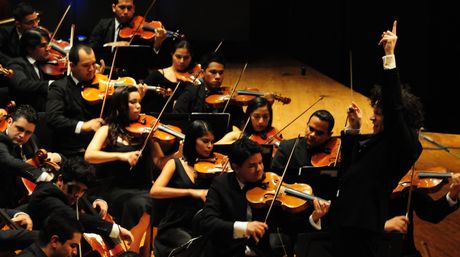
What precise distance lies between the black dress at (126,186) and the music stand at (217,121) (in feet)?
1.23

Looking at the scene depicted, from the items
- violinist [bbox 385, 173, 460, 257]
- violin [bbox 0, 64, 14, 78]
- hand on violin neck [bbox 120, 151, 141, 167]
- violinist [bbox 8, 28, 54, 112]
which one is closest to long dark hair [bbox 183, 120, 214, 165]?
hand on violin neck [bbox 120, 151, 141, 167]

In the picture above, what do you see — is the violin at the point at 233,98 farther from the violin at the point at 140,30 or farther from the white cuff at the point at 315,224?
the white cuff at the point at 315,224


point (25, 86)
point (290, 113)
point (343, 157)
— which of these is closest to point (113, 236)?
point (343, 157)

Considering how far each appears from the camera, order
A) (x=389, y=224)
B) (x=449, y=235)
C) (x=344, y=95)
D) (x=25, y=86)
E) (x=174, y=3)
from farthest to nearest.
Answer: (x=174, y=3), (x=344, y=95), (x=25, y=86), (x=449, y=235), (x=389, y=224)

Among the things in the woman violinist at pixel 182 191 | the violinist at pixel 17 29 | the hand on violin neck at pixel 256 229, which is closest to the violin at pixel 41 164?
the woman violinist at pixel 182 191

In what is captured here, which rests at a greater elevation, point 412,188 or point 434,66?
point 412,188

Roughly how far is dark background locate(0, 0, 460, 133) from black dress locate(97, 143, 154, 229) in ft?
9.20

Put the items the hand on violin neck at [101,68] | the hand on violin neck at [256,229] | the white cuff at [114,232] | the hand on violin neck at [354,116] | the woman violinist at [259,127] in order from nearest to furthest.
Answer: the hand on violin neck at [256,229], the white cuff at [114,232], the hand on violin neck at [354,116], the woman violinist at [259,127], the hand on violin neck at [101,68]

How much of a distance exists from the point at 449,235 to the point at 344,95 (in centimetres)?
251

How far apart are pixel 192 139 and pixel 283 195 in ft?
2.02

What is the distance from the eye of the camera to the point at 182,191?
366cm

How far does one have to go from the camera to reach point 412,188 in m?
3.47

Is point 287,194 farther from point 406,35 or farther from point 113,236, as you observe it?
point 406,35

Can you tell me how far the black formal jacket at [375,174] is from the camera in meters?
2.67
